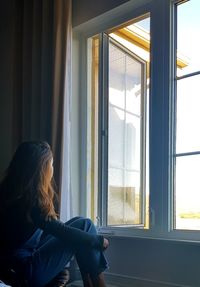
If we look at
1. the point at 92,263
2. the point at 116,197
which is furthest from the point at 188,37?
the point at 92,263

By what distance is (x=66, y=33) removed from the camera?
116 inches

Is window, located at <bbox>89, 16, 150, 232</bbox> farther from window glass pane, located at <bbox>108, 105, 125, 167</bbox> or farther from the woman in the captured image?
the woman

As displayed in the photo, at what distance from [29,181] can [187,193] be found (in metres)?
0.87

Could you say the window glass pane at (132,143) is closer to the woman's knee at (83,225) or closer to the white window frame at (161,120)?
the white window frame at (161,120)

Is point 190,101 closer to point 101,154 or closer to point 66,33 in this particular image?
point 101,154

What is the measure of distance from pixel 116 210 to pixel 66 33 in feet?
3.95

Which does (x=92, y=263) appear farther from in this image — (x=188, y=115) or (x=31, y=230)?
(x=188, y=115)

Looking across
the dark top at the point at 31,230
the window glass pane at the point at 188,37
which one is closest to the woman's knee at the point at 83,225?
the dark top at the point at 31,230

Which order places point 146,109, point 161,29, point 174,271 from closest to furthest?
1. point 174,271
2. point 161,29
3. point 146,109

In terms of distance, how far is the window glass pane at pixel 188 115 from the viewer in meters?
2.43

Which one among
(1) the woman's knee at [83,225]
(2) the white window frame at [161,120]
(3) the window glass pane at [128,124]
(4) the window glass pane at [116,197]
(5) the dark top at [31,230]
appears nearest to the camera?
(5) the dark top at [31,230]

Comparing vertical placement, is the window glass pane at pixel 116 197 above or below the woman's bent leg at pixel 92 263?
above

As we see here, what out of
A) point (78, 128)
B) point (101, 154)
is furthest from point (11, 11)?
point (101, 154)

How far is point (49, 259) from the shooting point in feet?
7.07
